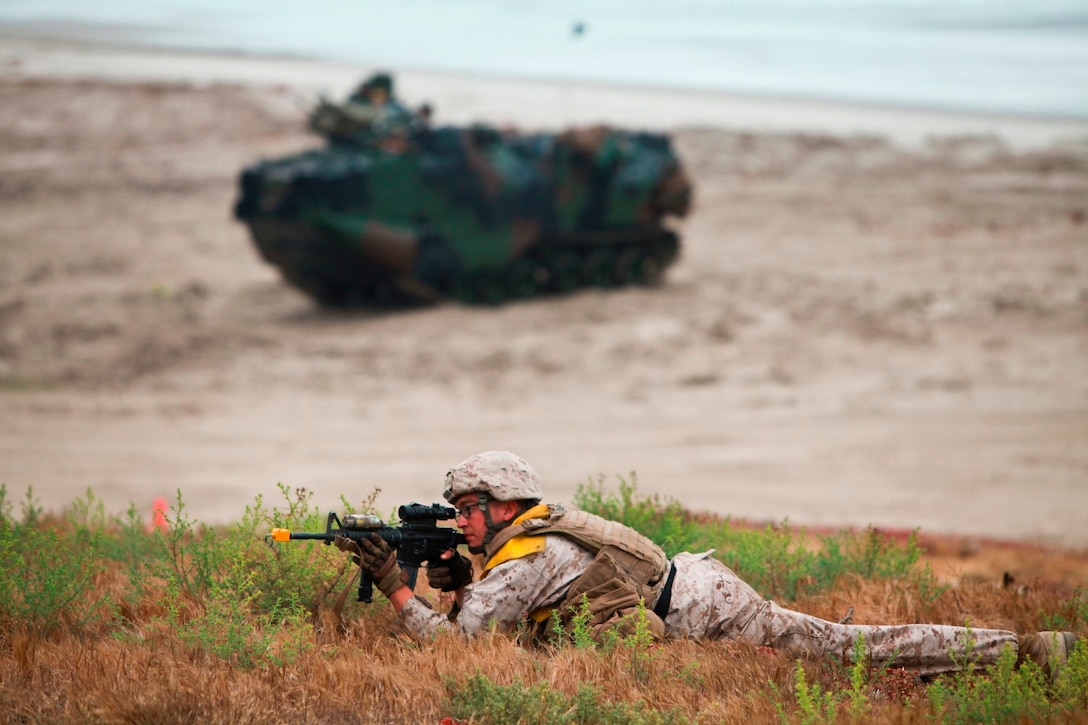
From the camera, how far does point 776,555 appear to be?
301 inches

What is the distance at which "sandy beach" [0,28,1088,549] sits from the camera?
15.5 metres

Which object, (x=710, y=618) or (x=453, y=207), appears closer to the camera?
(x=710, y=618)

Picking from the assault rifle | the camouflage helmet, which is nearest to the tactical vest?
the camouflage helmet

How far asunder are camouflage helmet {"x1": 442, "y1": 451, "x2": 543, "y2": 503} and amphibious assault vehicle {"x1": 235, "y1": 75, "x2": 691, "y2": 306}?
51.7 ft

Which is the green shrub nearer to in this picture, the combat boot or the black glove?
the black glove

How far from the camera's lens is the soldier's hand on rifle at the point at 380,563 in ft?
18.4

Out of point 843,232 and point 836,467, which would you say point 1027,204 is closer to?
point 843,232

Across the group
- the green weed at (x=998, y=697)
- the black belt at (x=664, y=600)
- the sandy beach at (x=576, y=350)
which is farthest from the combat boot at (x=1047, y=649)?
the sandy beach at (x=576, y=350)

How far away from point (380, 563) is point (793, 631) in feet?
6.00

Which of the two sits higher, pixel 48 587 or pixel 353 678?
pixel 48 587

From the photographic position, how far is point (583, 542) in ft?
18.6

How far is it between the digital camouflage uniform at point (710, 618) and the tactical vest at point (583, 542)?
0.08 ft

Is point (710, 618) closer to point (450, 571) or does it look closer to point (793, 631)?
point (793, 631)

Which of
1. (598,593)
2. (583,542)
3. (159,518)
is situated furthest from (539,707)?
(159,518)
